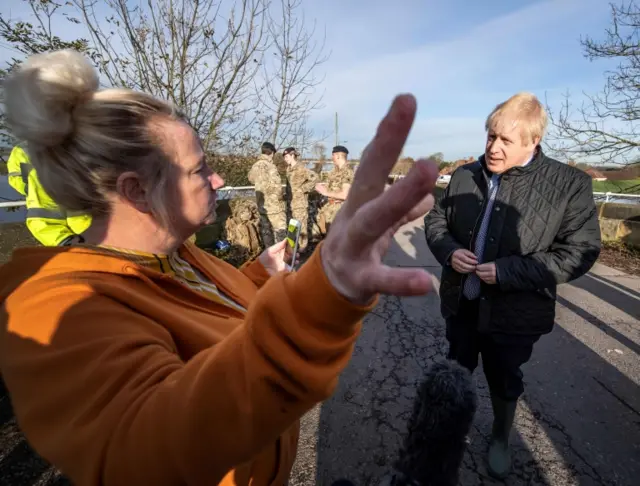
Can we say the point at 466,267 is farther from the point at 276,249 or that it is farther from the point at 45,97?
the point at 45,97

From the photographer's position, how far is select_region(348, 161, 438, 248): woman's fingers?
50 cm

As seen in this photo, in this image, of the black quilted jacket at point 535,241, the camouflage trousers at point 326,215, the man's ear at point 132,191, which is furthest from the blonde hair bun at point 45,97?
the camouflage trousers at point 326,215

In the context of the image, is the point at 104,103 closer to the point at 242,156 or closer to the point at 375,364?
the point at 375,364

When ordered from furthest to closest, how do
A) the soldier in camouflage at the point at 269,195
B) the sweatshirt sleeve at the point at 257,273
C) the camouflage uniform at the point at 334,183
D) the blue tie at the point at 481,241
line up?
the camouflage uniform at the point at 334,183 < the soldier in camouflage at the point at 269,195 < the blue tie at the point at 481,241 < the sweatshirt sleeve at the point at 257,273

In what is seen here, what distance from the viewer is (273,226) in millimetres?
7012

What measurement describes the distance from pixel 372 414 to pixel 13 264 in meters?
2.68

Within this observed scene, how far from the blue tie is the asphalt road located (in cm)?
122

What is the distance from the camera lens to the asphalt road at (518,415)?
233cm

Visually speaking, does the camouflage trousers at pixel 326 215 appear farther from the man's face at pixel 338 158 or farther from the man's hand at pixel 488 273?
the man's hand at pixel 488 273

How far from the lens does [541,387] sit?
3217 mm

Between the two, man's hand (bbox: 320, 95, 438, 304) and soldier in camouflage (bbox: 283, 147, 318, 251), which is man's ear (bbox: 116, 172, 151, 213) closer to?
man's hand (bbox: 320, 95, 438, 304)

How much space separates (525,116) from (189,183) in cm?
186

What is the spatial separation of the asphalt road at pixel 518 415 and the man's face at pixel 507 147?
2038mm

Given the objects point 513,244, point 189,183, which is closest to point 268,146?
point 513,244
